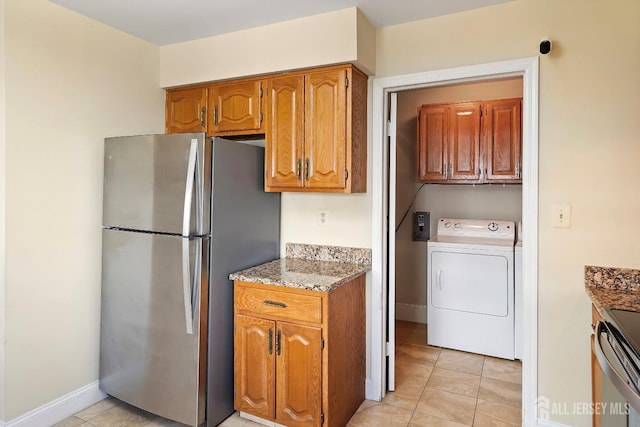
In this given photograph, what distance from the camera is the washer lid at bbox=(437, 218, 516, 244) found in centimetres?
354

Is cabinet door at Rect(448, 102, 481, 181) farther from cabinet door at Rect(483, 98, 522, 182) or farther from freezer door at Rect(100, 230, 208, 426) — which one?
freezer door at Rect(100, 230, 208, 426)

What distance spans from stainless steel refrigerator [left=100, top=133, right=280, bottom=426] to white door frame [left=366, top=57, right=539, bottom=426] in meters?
0.80

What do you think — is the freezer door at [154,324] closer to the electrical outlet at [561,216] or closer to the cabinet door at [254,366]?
the cabinet door at [254,366]

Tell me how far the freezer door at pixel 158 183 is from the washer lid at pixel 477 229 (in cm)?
246

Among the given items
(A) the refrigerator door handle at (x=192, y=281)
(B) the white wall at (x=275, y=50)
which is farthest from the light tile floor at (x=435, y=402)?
(B) the white wall at (x=275, y=50)

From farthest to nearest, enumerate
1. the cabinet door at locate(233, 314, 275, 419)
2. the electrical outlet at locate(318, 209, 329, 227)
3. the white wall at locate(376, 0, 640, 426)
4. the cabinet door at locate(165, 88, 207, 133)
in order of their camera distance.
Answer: the cabinet door at locate(165, 88, 207, 133) < the electrical outlet at locate(318, 209, 329, 227) < the cabinet door at locate(233, 314, 275, 419) < the white wall at locate(376, 0, 640, 426)

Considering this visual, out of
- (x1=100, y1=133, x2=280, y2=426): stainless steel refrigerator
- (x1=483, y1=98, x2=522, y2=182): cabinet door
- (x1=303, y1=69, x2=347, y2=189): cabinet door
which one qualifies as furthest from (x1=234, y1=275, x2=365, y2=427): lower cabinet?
(x1=483, y1=98, x2=522, y2=182): cabinet door

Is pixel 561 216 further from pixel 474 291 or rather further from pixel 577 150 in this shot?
pixel 474 291

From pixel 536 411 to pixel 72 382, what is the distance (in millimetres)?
2696

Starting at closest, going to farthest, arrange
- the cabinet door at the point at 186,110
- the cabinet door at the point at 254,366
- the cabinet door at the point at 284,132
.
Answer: the cabinet door at the point at 254,366 < the cabinet door at the point at 284,132 < the cabinet door at the point at 186,110

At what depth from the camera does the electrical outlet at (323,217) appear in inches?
107

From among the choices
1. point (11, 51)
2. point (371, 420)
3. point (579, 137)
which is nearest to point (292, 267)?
point (371, 420)

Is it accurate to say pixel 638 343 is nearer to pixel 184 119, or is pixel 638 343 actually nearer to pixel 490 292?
pixel 490 292
